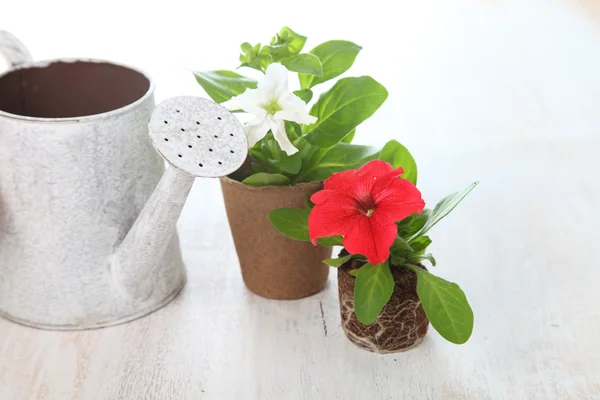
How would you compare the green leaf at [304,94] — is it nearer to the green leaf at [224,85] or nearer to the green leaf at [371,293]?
the green leaf at [224,85]

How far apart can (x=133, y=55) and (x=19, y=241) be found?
685 millimetres

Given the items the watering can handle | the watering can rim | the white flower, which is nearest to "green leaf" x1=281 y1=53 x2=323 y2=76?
the white flower

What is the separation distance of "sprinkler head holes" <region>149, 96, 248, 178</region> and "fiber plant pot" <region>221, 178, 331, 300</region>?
90 mm

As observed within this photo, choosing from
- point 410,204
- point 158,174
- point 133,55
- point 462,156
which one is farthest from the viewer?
point 133,55

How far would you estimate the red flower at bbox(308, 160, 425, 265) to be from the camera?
605mm

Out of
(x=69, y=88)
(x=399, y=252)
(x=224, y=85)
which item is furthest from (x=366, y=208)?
(x=69, y=88)

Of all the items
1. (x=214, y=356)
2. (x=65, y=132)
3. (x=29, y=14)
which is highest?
(x=65, y=132)

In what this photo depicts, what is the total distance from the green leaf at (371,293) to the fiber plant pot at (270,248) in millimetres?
97

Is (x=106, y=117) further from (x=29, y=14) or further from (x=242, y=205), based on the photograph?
(x=29, y=14)

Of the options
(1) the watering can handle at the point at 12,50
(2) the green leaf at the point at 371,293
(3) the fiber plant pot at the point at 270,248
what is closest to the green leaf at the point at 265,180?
(3) the fiber plant pot at the point at 270,248

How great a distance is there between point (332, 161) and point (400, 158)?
0.05m

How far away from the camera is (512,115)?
43.1 inches

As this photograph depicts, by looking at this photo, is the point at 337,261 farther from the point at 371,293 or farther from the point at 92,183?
the point at 92,183

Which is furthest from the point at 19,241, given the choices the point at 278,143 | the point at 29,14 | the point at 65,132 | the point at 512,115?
the point at 29,14
